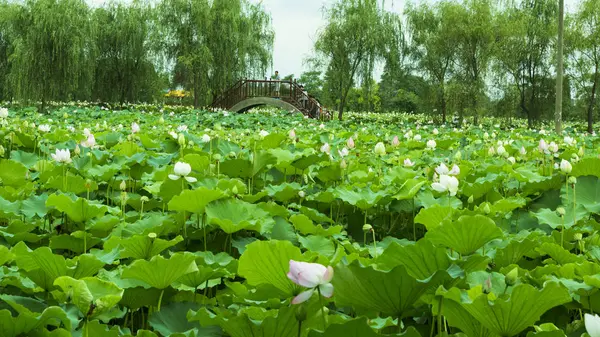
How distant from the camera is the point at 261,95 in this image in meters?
20.3

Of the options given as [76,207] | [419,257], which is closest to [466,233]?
[419,257]

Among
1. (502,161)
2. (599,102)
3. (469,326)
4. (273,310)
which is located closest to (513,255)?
(469,326)

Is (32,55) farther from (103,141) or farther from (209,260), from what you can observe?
(209,260)

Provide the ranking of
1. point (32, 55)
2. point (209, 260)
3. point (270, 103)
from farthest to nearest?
point (270, 103), point (32, 55), point (209, 260)

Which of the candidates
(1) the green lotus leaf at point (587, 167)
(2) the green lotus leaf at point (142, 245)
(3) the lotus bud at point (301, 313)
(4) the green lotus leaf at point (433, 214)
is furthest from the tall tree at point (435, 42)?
(3) the lotus bud at point (301, 313)

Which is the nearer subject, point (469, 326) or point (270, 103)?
point (469, 326)

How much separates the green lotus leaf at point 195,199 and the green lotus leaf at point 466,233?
Answer: 525 mm

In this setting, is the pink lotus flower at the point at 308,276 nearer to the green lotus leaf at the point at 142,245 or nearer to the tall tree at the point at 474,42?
the green lotus leaf at the point at 142,245

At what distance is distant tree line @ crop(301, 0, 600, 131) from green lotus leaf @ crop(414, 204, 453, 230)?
15824mm

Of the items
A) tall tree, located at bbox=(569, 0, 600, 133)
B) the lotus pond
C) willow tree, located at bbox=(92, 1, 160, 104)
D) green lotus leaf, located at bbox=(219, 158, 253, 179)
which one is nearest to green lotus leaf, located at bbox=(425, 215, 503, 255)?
the lotus pond

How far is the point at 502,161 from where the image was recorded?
2.76 metres

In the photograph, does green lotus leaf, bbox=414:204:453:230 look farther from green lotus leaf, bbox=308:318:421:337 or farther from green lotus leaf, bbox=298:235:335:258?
green lotus leaf, bbox=308:318:421:337

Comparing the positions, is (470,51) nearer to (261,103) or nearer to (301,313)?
(261,103)

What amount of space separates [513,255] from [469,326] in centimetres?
48
